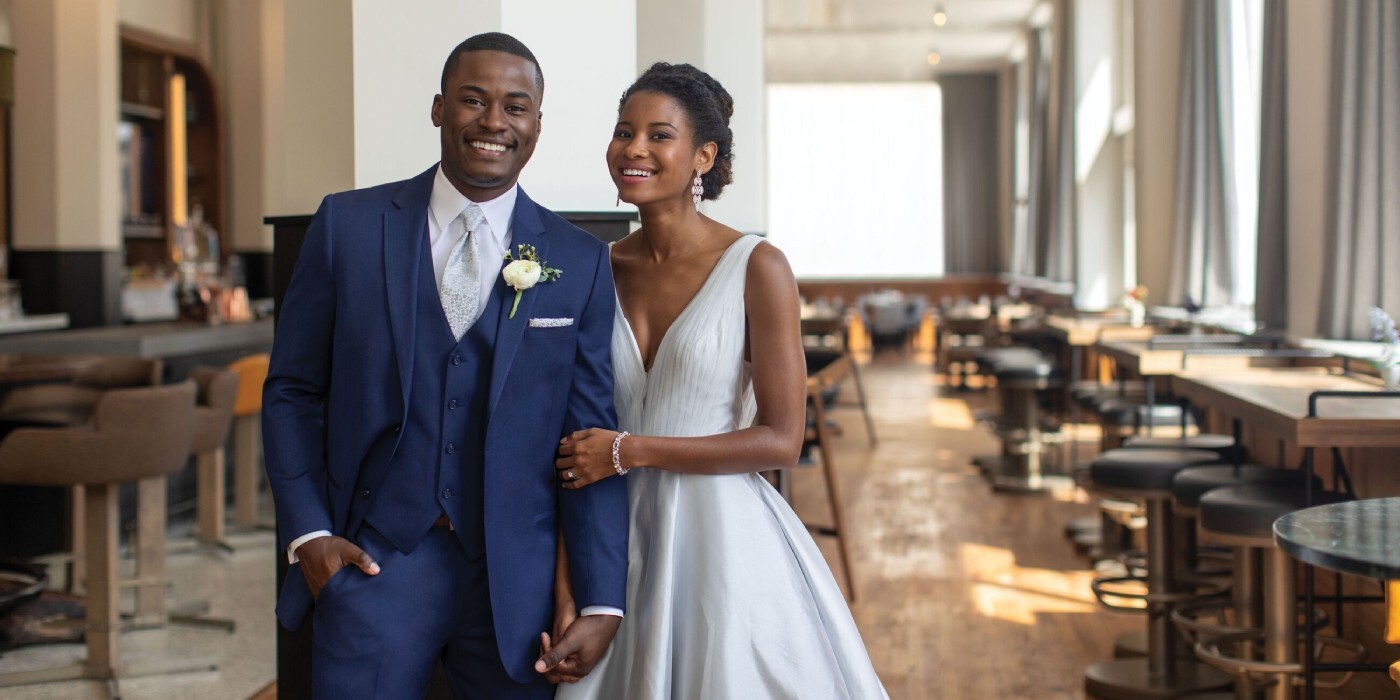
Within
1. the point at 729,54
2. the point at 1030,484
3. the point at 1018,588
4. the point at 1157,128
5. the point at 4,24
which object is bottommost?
the point at 1018,588

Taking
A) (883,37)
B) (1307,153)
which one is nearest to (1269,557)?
(1307,153)

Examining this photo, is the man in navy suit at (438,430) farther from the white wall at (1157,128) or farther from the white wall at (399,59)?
the white wall at (1157,128)

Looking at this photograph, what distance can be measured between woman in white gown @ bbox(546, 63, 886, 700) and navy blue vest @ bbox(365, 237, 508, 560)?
9.4 inches

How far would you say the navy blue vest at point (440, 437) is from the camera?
192 centimetres

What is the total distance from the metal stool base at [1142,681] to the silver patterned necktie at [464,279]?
9.64 feet

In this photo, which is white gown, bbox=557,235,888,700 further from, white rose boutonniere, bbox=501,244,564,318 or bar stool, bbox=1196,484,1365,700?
bar stool, bbox=1196,484,1365,700

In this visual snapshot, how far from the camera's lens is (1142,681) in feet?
14.1

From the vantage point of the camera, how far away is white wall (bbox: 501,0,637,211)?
2955 mm

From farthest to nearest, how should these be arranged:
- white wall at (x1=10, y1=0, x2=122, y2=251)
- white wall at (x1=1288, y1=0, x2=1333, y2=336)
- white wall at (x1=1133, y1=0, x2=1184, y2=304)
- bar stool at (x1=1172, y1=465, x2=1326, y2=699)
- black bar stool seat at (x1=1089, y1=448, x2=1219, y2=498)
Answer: white wall at (x1=1133, y1=0, x2=1184, y2=304), white wall at (x1=10, y1=0, x2=122, y2=251), white wall at (x1=1288, y1=0, x2=1333, y2=336), black bar stool seat at (x1=1089, y1=448, x2=1219, y2=498), bar stool at (x1=1172, y1=465, x2=1326, y2=699)

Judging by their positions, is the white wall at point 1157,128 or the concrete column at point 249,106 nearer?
the white wall at point 1157,128

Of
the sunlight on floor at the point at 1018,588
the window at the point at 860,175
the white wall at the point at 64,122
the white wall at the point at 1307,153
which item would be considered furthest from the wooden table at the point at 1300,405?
the window at the point at 860,175

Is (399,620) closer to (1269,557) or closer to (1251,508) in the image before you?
(1251,508)

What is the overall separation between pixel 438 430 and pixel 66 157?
21.0 ft

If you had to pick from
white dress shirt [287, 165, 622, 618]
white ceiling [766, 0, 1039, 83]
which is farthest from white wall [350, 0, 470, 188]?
white ceiling [766, 0, 1039, 83]
